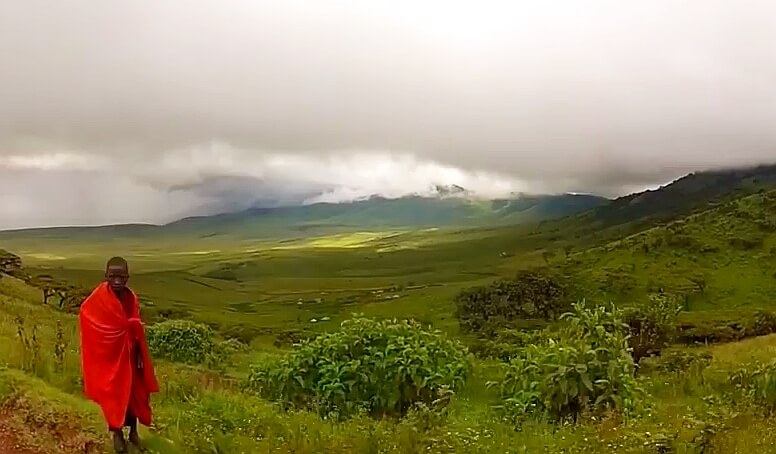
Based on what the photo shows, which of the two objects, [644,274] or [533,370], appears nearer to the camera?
[533,370]

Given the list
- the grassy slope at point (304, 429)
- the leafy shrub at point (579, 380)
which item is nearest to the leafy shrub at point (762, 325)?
the leafy shrub at point (579, 380)

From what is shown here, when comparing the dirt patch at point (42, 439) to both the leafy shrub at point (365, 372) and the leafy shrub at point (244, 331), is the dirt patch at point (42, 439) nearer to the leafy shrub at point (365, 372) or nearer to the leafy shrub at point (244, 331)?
the leafy shrub at point (365, 372)

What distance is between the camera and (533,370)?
13719 mm

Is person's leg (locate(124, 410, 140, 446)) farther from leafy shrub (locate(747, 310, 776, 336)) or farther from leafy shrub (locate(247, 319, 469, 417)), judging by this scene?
leafy shrub (locate(747, 310, 776, 336))

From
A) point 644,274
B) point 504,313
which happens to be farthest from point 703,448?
point 644,274

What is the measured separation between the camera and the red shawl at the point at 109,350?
31.4 feet

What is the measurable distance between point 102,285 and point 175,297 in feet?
544

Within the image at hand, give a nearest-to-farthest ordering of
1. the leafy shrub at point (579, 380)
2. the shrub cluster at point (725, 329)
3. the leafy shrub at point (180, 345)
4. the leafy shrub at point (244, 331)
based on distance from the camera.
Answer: the leafy shrub at point (579, 380) → the leafy shrub at point (180, 345) → the shrub cluster at point (725, 329) → the leafy shrub at point (244, 331)

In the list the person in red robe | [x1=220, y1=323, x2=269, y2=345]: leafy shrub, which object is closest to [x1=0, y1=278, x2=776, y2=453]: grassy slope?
Result: the person in red robe

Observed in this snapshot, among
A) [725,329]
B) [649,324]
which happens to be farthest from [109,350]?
[725,329]

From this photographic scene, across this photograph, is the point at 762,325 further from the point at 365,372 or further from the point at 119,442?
the point at 119,442

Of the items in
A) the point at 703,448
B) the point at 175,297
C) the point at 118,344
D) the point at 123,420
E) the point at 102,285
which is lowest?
the point at 175,297

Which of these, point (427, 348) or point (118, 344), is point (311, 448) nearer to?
point (118, 344)

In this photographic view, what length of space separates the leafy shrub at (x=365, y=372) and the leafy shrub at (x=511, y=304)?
258 feet
